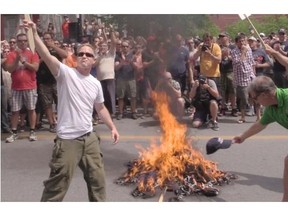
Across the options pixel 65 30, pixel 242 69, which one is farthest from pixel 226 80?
pixel 65 30

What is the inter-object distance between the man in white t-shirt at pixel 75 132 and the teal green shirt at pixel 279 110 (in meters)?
1.69

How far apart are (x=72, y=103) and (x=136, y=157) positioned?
2.81m

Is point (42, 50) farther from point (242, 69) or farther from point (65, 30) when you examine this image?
point (65, 30)

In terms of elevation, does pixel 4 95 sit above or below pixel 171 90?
below

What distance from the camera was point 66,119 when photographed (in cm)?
431

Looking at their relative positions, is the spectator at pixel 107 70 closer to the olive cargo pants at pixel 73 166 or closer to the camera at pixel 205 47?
the camera at pixel 205 47

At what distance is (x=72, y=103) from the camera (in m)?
4.32

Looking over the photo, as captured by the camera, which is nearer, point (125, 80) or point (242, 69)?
point (242, 69)

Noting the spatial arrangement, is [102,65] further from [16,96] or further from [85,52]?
[85,52]

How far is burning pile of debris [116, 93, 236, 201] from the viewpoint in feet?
17.3

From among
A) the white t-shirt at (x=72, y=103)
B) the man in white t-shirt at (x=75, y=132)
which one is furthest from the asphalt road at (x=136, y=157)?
the white t-shirt at (x=72, y=103)

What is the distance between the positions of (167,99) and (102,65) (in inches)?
96.5

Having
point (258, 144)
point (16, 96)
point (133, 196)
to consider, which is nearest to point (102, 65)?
point (16, 96)

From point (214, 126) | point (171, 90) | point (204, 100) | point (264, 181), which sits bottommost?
point (264, 181)
